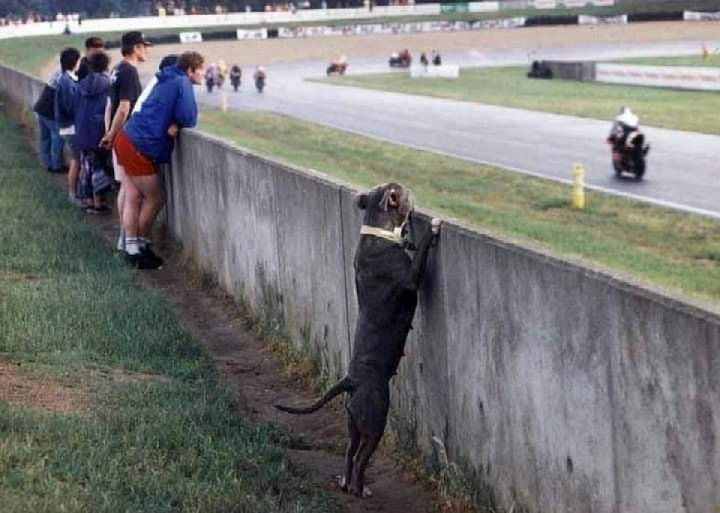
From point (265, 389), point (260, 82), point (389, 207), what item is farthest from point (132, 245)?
point (260, 82)

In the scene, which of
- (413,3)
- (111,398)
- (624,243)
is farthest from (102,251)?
(413,3)

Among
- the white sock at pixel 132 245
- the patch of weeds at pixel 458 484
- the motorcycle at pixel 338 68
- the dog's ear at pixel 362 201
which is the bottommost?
the motorcycle at pixel 338 68

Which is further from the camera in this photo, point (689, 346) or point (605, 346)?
point (605, 346)

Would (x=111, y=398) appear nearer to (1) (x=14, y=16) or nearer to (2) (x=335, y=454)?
(2) (x=335, y=454)

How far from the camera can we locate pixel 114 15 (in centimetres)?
10638

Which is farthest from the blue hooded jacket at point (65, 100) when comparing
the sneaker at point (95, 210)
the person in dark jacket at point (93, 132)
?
the sneaker at point (95, 210)

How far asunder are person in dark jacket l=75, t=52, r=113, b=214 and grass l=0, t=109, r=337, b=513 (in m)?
3.29

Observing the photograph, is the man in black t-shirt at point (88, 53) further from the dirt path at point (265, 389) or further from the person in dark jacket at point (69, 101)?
the dirt path at point (265, 389)

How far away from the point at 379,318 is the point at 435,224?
51cm

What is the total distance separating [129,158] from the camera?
13039 millimetres

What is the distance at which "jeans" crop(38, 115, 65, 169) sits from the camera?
20.3 metres

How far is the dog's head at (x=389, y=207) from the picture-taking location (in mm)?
7191

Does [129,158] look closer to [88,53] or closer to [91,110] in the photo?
[91,110]

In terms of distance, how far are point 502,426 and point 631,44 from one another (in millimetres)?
73028
